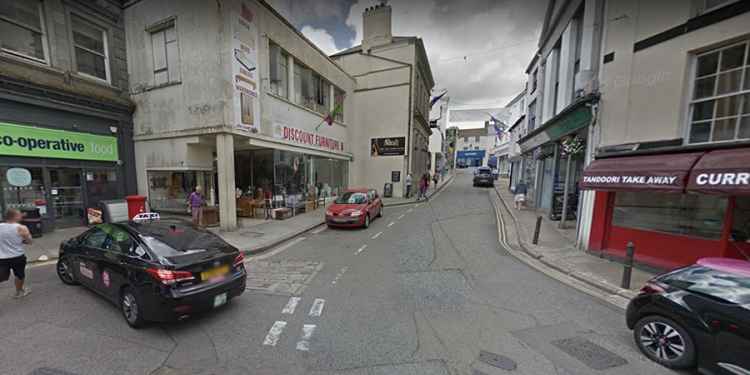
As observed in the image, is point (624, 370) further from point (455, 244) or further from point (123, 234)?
point (123, 234)

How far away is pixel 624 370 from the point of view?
299 cm

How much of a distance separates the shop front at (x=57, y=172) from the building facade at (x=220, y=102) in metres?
1.08

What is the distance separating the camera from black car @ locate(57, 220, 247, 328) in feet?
11.1

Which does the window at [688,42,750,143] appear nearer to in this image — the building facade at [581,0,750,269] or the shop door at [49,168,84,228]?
the building facade at [581,0,750,269]

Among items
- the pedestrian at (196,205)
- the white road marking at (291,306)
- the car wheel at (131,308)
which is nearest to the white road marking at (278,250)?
the white road marking at (291,306)

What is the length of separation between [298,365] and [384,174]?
56.3ft

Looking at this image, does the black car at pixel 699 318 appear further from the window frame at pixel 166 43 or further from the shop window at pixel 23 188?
the shop window at pixel 23 188

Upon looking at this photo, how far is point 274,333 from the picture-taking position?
3.59 meters

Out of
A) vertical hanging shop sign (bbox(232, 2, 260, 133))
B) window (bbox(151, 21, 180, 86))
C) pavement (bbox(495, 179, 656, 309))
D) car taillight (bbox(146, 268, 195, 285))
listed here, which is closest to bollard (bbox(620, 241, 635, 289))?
pavement (bbox(495, 179, 656, 309))

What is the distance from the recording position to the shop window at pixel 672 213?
5305 mm

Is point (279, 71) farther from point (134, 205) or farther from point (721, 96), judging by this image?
point (721, 96)

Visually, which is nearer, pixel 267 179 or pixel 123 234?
pixel 123 234

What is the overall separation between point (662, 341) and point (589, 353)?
82 cm

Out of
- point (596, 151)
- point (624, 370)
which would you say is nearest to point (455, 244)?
point (596, 151)
